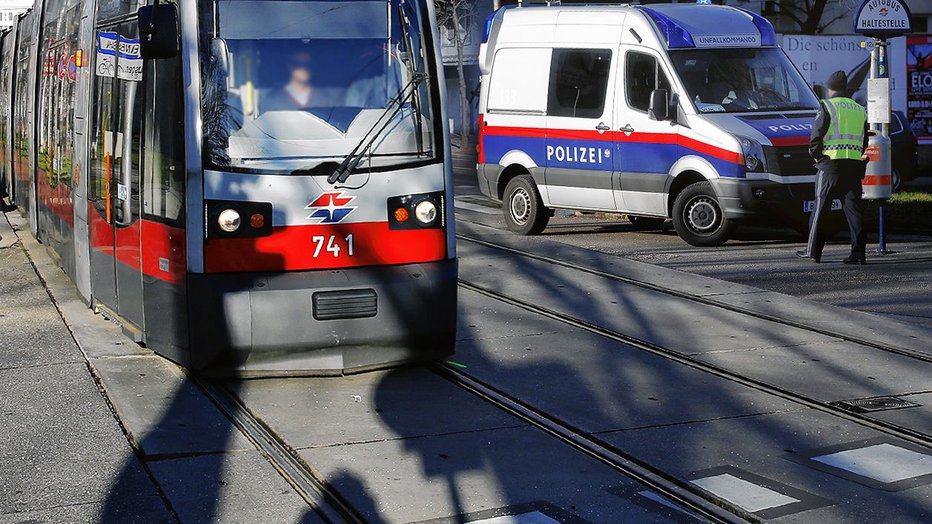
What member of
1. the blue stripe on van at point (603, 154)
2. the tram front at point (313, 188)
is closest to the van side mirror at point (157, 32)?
the tram front at point (313, 188)

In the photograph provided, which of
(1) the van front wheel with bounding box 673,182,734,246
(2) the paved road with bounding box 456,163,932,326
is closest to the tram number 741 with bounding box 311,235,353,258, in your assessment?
(2) the paved road with bounding box 456,163,932,326

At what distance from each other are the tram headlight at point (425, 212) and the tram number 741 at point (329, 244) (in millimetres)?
473

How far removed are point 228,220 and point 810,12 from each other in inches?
1375

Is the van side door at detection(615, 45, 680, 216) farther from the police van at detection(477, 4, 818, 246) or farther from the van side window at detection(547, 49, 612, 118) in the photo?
the van side window at detection(547, 49, 612, 118)

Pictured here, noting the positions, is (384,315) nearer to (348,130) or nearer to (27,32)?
(348,130)

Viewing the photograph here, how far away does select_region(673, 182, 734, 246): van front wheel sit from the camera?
1500 cm

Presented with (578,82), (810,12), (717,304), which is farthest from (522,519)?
(810,12)

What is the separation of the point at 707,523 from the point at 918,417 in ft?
7.75

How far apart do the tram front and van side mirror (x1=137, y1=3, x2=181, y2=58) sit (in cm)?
12

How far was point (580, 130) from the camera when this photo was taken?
1583 centimetres

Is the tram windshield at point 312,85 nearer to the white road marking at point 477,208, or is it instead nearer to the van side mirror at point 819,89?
the white road marking at point 477,208

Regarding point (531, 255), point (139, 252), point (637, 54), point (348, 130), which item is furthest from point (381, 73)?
point (637, 54)

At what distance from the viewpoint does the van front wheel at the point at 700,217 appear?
49.2 feet

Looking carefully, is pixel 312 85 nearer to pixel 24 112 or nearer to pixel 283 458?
pixel 283 458
